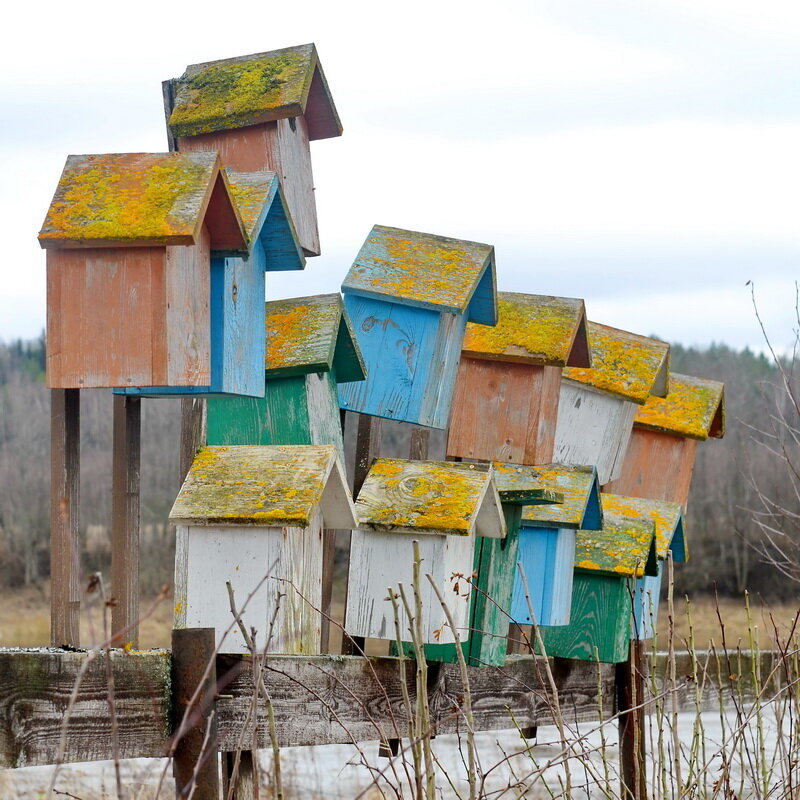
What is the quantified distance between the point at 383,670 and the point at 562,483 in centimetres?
144

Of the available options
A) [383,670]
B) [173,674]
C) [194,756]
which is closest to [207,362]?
[173,674]

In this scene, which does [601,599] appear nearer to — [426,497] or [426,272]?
[426,497]

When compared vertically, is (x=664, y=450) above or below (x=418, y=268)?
below

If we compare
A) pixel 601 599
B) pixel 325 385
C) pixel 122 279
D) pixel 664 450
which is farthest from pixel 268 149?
pixel 664 450

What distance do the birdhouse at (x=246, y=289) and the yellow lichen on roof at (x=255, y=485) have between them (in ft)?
0.71

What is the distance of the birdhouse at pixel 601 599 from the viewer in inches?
211

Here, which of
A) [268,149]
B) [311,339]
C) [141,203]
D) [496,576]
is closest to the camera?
[141,203]

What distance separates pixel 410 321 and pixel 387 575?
3.36 ft

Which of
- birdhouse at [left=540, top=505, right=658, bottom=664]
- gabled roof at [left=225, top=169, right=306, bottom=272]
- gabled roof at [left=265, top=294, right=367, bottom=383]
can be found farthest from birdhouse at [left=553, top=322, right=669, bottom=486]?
gabled roof at [left=225, top=169, right=306, bottom=272]

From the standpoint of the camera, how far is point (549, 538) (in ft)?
16.5

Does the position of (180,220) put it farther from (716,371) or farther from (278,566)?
(716,371)

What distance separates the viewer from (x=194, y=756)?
296 cm

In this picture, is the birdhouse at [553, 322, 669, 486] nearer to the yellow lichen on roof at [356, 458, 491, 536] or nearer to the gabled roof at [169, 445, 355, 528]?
the yellow lichen on roof at [356, 458, 491, 536]

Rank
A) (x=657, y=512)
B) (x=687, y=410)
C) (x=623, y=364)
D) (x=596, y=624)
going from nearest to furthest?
(x=596, y=624), (x=623, y=364), (x=657, y=512), (x=687, y=410)
